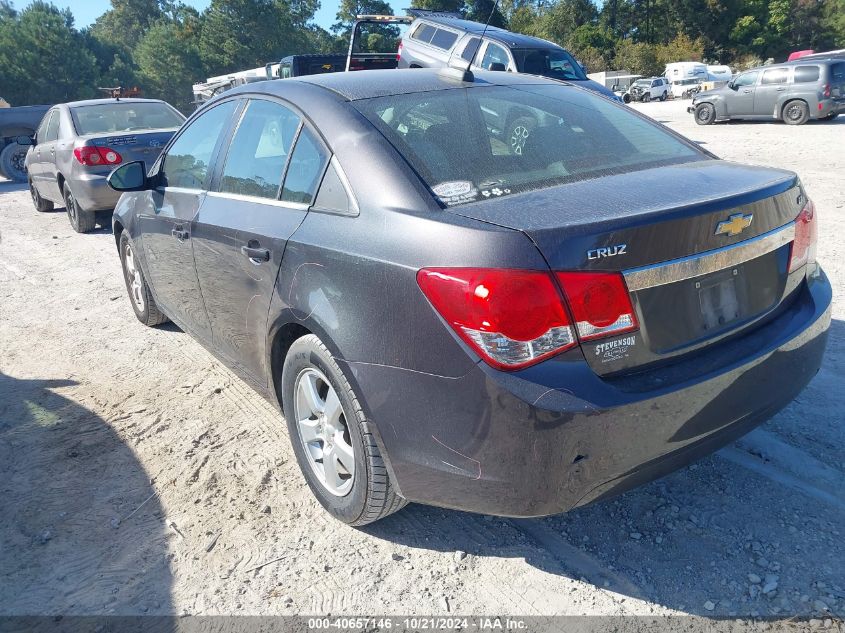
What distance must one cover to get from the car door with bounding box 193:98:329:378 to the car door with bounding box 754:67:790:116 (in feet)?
58.4

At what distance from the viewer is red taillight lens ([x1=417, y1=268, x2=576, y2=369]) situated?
195cm

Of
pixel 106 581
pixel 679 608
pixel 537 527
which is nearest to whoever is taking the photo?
pixel 679 608

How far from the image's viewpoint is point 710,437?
2252 millimetres

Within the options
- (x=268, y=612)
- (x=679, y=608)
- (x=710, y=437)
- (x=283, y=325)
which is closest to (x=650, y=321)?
(x=710, y=437)

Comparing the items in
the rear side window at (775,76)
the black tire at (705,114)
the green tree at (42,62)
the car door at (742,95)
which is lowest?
the black tire at (705,114)

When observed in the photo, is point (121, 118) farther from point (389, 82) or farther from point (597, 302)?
point (597, 302)

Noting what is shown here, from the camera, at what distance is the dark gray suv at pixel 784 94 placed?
16547mm

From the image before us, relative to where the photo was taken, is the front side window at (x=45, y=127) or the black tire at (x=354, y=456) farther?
the front side window at (x=45, y=127)

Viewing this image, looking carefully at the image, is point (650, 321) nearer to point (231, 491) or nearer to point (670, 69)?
point (231, 491)

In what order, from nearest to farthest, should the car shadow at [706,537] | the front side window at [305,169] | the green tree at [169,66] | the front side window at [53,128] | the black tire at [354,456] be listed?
the car shadow at [706,537] → the black tire at [354,456] → the front side window at [305,169] → the front side window at [53,128] → the green tree at [169,66]

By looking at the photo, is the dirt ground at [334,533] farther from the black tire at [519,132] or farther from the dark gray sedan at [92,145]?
the dark gray sedan at [92,145]

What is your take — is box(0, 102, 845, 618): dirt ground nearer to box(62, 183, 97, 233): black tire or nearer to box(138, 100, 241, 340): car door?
box(138, 100, 241, 340): car door

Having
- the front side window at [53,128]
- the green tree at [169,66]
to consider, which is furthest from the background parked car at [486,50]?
the green tree at [169,66]

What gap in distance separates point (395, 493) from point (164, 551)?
1.02 metres
